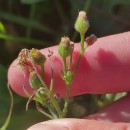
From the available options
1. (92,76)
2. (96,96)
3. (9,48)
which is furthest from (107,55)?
(9,48)

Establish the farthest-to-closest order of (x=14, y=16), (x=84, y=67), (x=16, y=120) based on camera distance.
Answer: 1. (x=14, y=16)
2. (x=16, y=120)
3. (x=84, y=67)

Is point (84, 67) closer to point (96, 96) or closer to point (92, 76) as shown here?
point (92, 76)

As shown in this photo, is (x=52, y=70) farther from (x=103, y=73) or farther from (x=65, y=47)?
(x=103, y=73)

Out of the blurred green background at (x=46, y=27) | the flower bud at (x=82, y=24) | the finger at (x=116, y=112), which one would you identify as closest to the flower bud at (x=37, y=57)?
the flower bud at (x=82, y=24)

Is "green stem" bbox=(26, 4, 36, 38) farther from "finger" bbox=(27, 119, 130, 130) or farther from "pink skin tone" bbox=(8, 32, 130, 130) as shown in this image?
"finger" bbox=(27, 119, 130, 130)

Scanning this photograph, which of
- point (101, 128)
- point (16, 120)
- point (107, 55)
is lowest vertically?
point (16, 120)

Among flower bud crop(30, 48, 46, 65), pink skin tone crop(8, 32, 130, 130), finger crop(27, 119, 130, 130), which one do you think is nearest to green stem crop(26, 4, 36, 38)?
pink skin tone crop(8, 32, 130, 130)

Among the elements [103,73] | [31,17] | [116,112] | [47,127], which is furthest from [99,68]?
[31,17]
